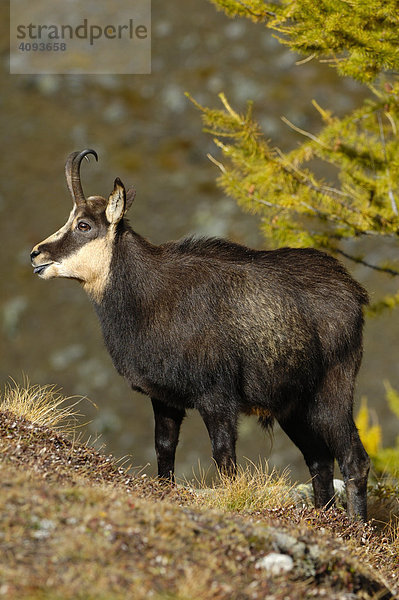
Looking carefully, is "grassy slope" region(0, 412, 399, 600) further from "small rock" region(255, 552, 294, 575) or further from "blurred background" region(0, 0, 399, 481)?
"blurred background" region(0, 0, 399, 481)

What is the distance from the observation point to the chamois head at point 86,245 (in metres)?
7.34

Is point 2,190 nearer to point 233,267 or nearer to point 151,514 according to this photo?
point 233,267

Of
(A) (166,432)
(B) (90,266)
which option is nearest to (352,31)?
(B) (90,266)

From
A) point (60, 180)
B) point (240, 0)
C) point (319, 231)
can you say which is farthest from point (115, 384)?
point (240, 0)

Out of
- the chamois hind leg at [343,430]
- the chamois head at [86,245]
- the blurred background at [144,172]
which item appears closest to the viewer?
the chamois head at [86,245]

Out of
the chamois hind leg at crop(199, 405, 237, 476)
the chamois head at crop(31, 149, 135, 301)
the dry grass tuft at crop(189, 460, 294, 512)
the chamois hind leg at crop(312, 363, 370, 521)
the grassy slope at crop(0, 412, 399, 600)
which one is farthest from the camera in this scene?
the chamois hind leg at crop(312, 363, 370, 521)

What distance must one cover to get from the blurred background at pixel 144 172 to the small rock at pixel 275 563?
57.8 ft

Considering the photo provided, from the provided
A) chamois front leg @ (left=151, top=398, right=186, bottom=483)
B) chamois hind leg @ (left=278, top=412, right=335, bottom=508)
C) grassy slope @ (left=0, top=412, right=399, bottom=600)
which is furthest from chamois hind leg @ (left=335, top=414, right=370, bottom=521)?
grassy slope @ (left=0, top=412, right=399, bottom=600)

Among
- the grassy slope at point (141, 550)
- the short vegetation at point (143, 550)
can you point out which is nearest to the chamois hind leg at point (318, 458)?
the short vegetation at point (143, 550)

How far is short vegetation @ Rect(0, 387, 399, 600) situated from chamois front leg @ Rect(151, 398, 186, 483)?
132cm

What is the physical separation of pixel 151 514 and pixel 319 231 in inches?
261

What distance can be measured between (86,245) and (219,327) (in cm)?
143

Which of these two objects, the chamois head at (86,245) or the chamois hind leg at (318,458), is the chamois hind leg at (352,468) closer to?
the chamois hind leg at (318,458)

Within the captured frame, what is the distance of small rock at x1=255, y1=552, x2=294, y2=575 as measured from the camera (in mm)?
4602
